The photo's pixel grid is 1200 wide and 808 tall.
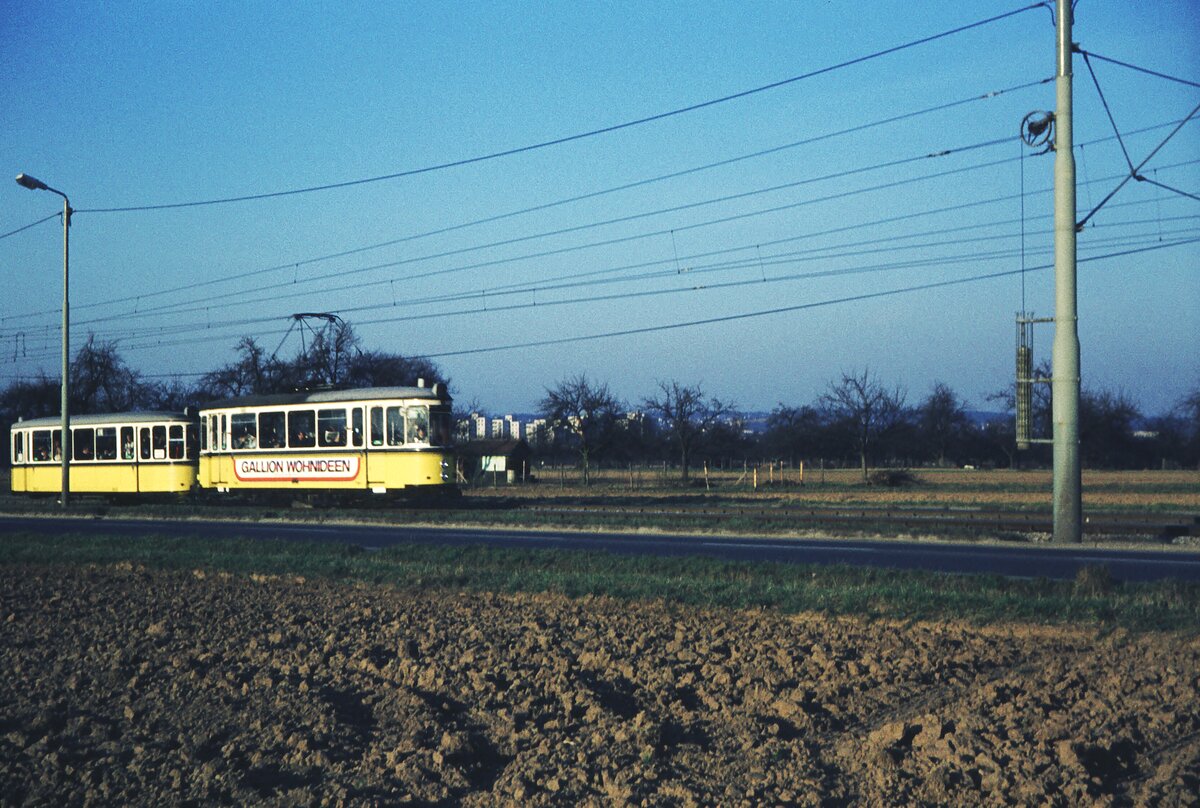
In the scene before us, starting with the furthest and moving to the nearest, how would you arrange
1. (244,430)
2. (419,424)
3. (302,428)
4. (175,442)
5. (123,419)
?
(123,419) → (175,442) → (244,430) → (302,428) → (419,424)

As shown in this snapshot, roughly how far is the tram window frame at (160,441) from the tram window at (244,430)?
4.12m

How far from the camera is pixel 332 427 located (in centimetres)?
2903

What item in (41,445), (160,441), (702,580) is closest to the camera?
(702,580)

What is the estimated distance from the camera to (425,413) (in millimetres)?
27812

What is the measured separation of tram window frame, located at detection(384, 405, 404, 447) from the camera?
2797 cm

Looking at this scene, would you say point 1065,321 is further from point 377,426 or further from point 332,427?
point 332,427

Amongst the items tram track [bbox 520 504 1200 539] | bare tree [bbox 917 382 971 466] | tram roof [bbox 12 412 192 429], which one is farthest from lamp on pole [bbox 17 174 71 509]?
bare tree [bbox 917 382 971 466]

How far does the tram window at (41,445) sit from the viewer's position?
38.6 metres

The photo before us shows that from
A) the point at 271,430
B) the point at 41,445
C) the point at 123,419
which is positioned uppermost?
the point at 123,419

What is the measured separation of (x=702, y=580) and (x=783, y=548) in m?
5.14

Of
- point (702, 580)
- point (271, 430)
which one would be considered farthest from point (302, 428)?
point (702, 580)

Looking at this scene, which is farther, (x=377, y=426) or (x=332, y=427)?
(x=332, y=427)

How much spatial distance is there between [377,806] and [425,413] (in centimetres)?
2287

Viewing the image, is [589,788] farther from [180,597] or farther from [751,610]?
[180,597]
